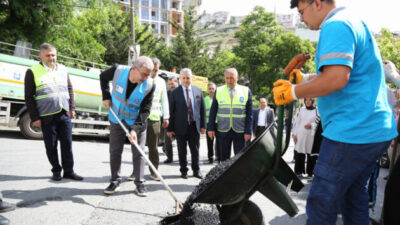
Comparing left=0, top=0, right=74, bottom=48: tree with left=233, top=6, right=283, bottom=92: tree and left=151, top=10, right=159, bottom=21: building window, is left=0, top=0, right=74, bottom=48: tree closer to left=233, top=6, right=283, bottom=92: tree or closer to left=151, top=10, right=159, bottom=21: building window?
left=233, top=6, right=283, bottom=92: tree

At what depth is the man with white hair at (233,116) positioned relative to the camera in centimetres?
483

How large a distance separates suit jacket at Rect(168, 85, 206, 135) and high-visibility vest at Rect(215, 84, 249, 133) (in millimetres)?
681

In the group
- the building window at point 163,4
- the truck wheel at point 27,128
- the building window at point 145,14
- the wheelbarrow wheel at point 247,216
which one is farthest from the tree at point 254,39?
the wheelbarrow wheel at point 247,216

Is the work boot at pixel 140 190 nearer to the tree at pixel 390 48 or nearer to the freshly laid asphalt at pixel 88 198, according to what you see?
the freshly laid asphalt at pixel 88 198

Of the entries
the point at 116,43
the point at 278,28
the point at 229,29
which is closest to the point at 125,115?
the point at 116,43

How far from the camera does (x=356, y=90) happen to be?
180 cm

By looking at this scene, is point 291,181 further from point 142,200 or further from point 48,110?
point 48,110

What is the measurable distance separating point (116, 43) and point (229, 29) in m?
176

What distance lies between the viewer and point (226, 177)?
2.07m

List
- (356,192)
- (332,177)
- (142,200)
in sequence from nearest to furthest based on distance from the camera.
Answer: (332,177) → (356,192) → (142,200)

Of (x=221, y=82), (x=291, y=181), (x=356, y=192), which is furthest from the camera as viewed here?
(x=221, y=82)

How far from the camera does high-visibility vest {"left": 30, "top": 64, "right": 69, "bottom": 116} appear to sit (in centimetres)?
452

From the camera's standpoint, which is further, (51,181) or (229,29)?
(229,29)

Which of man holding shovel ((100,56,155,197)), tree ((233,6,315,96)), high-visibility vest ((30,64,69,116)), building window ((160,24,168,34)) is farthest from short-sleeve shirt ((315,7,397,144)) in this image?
building window ((160,24,168,34))
